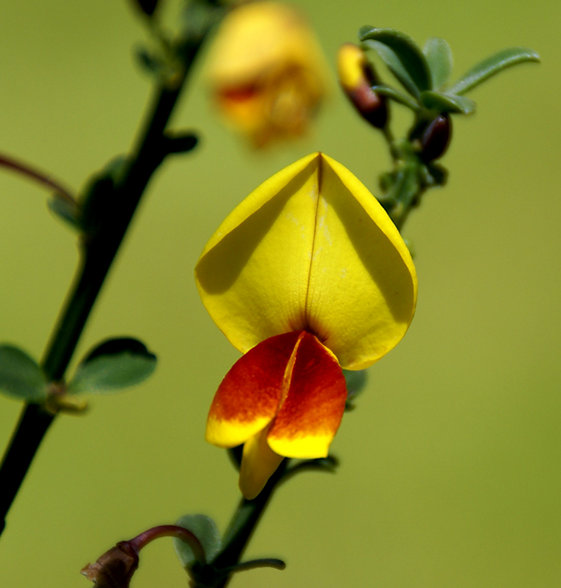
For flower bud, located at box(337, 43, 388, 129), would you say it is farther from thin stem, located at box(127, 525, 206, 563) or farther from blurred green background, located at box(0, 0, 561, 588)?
blurred green background, located at box(0, 0, 561, 588)

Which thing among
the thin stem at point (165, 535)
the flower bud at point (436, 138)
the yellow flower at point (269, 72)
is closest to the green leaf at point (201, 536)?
the thin stem at point (165, 535)

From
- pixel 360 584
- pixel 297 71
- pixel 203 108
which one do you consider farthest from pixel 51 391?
pixel 203 108

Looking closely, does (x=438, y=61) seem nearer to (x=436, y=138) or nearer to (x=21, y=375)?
(x=436, y=138)

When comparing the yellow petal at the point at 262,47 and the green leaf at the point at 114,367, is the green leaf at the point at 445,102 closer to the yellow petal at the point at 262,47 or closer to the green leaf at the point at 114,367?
the green leaf at the point at 114,367

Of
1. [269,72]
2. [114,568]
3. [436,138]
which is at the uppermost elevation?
[269,72]

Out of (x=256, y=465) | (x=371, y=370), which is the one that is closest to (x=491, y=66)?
(x=256, y=465)

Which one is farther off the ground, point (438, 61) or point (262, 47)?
point (262, 47)
